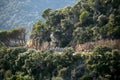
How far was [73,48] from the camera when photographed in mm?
47562

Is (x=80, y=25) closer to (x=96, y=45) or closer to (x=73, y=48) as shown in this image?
(x=73, y=48)

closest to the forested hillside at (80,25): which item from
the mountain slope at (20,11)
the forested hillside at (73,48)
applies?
the forested hillside at (73,48)

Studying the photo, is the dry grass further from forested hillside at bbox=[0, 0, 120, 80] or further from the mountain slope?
the mountain slope

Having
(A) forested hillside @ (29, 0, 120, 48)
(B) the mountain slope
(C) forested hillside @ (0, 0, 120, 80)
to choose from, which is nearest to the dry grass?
(C) forested hillside @ (0, 0, 120, 80)

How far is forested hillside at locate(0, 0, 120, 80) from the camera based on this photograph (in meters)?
39.0

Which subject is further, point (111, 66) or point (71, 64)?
point (71, 64)

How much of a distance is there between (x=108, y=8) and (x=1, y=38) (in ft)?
81.8

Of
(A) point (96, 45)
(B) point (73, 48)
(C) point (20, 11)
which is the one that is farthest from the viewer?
(C) point (20, 11)

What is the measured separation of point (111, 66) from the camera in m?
37.3

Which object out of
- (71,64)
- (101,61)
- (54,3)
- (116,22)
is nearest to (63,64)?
(71,64)

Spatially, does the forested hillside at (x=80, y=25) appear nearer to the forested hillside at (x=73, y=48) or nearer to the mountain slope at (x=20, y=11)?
the forested hillside at (x=73, y=48)

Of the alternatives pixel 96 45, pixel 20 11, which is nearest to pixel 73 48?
pixel 96 45

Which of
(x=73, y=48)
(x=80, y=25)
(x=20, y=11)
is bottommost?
(x=73, y=48)

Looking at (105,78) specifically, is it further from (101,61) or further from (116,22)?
(116,22)
